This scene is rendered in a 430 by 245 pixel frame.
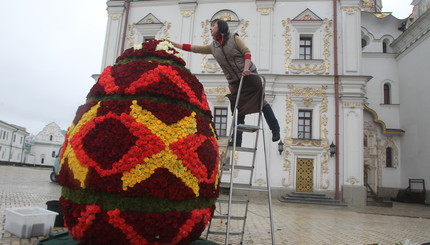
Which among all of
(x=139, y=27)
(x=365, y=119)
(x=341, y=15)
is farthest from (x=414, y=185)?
(x=139, y=27)

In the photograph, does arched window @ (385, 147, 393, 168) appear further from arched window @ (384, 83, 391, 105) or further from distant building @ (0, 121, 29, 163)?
distant building @ (0, 121, 29, 163)

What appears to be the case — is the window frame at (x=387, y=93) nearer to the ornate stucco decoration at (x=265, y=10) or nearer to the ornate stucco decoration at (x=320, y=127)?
the ornate stucco decoration at (x=320, y=127)

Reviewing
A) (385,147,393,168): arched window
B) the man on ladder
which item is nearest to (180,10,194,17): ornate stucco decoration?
(385,147,393,168): arched window

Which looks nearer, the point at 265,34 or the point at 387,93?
the point at 265,34

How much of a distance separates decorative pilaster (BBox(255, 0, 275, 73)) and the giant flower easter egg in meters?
14.8

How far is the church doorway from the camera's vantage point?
54.2 ft

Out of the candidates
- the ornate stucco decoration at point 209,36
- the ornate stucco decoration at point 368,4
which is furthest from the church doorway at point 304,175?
the ornate stucco decoration at point 368,4

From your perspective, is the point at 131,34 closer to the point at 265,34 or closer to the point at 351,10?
the point at 265,34

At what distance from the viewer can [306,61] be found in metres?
17.8

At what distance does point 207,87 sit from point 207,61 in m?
1.54

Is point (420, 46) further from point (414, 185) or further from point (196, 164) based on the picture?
point (196, 164)

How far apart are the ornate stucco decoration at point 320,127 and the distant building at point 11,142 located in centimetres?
5464

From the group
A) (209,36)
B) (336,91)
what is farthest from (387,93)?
(209,36)

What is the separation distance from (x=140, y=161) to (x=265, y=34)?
16538mm
